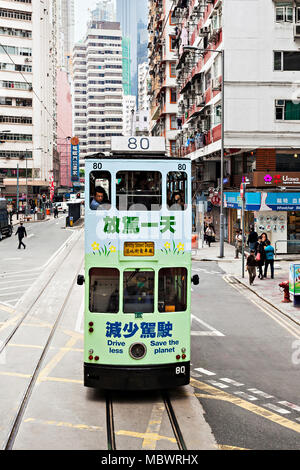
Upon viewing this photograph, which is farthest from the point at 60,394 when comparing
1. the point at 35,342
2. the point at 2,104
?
the point at 2,104

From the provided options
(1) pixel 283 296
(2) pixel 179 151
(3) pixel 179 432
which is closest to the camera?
(3) pixel 179 432

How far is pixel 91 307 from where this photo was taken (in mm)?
9852

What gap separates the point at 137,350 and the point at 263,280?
1526 cm

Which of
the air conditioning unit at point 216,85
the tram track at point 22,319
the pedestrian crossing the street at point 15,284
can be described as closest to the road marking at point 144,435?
the tram track at point 22,319

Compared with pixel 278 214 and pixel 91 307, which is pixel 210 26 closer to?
pixel 278 214

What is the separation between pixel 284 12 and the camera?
110 feet

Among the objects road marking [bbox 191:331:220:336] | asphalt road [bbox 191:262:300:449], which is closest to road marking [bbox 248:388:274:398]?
asphalt road [bbox 191:262:300:449]

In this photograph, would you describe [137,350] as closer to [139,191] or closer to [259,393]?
[259,393]

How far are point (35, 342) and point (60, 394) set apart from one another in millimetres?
4117

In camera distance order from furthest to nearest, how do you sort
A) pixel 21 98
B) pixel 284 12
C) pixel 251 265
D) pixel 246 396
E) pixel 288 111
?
pixel 21 98, pixel 288 111, pixel 284 12, pixel 251 265, pixel 246 396

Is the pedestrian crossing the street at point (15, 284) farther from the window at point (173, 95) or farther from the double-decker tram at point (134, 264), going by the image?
the window at point (173, 95)

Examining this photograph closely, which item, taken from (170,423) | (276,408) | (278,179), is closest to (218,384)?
(276,408)
